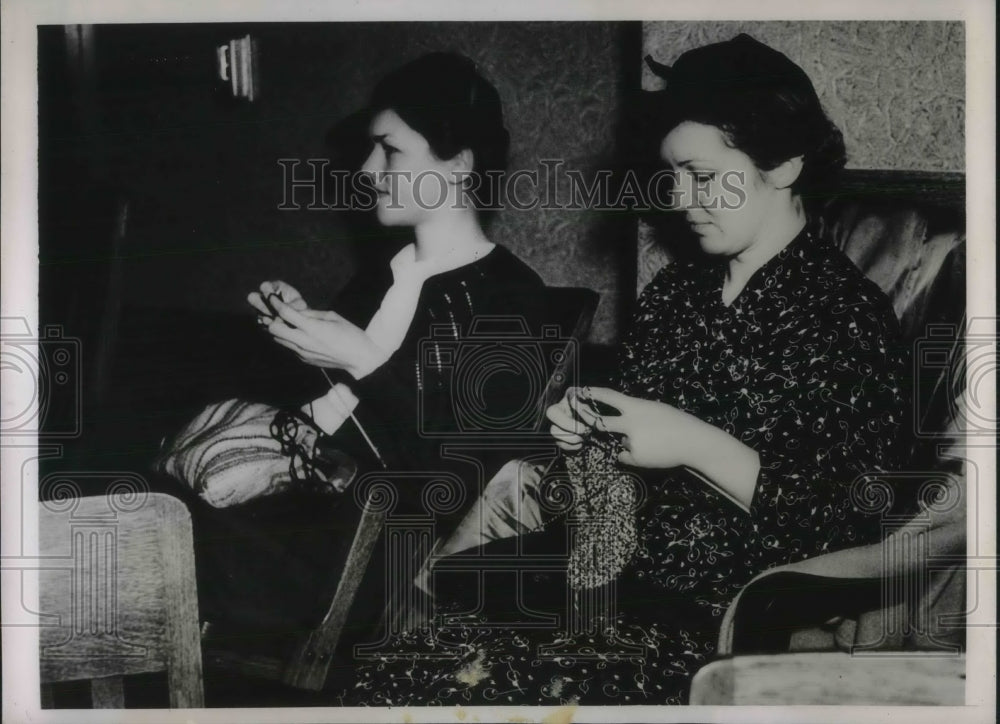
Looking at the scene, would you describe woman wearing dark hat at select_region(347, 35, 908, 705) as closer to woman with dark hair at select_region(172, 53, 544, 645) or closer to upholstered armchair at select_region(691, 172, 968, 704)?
upholstered armchair at select_region(691, 172, 968, 704)

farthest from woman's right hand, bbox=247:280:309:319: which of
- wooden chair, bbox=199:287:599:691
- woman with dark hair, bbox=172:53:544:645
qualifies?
wooden chair, bbox=199:287:599:691

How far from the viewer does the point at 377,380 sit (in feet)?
6.04

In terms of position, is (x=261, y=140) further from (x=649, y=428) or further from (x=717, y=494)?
(x=717, y=494)

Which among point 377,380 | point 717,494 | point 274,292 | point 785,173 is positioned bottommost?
point 717,494

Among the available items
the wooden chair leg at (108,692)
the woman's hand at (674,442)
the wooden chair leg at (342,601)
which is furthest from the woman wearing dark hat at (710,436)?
the wooden chair leg at (108,692)

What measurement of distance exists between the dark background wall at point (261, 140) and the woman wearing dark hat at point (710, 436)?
0.60 ft

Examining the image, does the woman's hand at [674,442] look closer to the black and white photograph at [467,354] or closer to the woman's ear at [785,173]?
the black and white photograph at [467,354]

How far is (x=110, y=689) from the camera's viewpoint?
1849 millimetres

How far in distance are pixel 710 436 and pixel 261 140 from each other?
49.5 inches

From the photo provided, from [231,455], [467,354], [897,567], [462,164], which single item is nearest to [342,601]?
[231,455]

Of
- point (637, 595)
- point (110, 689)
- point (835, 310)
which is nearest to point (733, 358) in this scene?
point (835, 310)

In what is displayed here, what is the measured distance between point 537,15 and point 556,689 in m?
1.58

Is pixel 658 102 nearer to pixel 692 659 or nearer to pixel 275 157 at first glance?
pixel 275 157

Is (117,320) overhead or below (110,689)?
overhead
